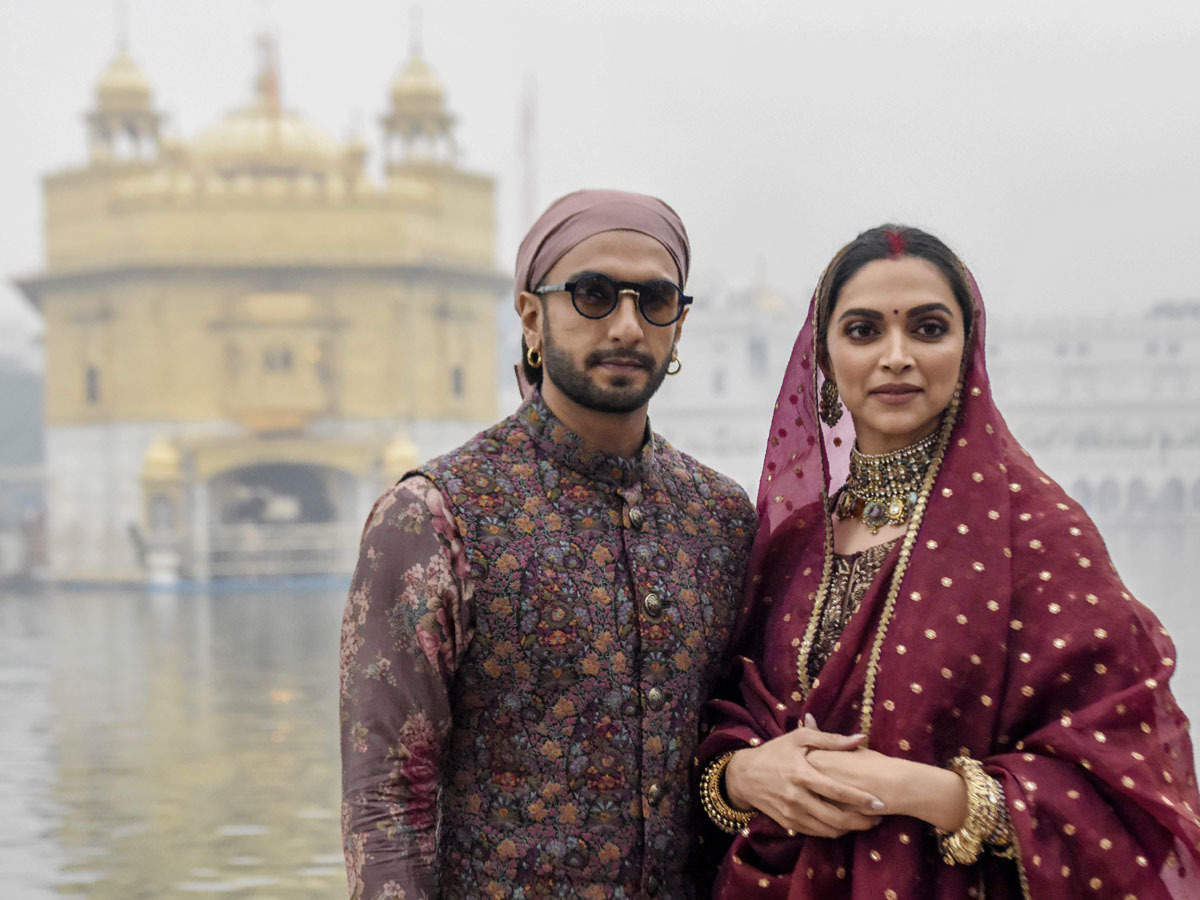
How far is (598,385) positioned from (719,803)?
0.38m

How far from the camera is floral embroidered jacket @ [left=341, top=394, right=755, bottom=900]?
1.30 meters

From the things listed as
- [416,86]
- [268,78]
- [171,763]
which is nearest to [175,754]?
[171,763]

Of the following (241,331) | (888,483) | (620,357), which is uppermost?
(241,331)

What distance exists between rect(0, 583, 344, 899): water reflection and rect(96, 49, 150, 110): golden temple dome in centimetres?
841

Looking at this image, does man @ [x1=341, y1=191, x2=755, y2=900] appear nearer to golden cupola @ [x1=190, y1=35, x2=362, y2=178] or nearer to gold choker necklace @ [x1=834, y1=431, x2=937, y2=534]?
gold choker necklace @ [x1=834, y1=431, x2=937, y2=534]

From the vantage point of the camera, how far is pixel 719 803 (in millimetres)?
1393

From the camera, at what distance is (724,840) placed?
56.7 inches

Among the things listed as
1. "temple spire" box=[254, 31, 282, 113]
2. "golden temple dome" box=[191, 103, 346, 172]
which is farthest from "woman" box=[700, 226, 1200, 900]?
"temple spire" box=[254, 31, 282, 113]

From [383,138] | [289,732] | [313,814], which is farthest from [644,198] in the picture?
[383,138]

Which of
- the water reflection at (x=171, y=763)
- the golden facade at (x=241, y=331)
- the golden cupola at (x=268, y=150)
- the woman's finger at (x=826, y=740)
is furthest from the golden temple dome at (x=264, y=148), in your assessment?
the woman's finger at (x=826, y=740)

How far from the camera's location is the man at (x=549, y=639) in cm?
130

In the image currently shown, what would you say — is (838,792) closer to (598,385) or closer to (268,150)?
(598,385)

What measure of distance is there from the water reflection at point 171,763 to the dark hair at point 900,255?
265 cm

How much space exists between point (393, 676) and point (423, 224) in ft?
51.4
